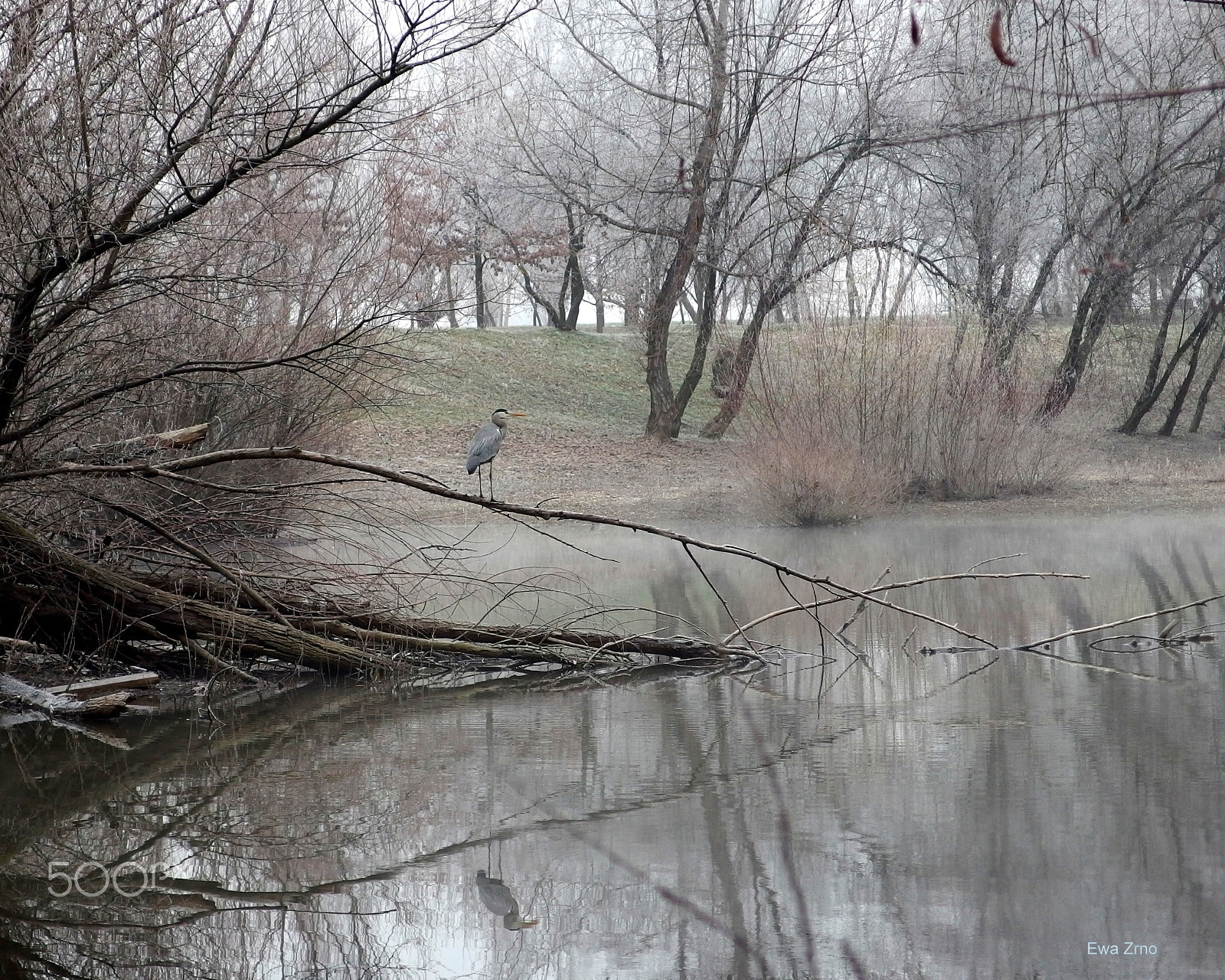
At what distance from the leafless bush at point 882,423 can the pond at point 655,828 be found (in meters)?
6.60

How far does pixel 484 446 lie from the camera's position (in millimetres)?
7832

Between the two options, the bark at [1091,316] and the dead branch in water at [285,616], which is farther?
the bark at [1091,316]

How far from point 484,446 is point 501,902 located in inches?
205

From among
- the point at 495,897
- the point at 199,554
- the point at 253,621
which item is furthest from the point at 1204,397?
the point at 495,897

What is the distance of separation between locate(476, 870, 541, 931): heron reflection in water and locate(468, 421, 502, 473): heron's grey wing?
4988mm

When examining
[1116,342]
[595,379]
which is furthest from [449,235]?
[1116,342]

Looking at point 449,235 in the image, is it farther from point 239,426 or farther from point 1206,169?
point 239,426

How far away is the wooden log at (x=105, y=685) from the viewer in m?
4.70

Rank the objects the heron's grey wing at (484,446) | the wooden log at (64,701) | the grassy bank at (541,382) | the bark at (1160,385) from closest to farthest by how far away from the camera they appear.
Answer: the wooden log at (64,701), the heron's grey wing at (484,446), the bark at (1160,385), the grassy bank at (541,382)

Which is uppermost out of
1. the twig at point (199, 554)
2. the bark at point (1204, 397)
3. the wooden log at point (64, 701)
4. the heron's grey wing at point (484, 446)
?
the bark at point (1204, 397)

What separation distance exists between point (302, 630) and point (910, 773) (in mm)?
2815

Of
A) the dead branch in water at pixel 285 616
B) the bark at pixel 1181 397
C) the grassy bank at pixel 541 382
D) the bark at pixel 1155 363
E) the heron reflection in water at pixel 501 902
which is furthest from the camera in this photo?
the grassy bank at pixel 541 382

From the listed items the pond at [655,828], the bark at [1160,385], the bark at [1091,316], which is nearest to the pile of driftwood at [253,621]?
the pond at [655,828]

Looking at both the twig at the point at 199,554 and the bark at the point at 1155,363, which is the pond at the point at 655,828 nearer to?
the twig at the point at 199,554
